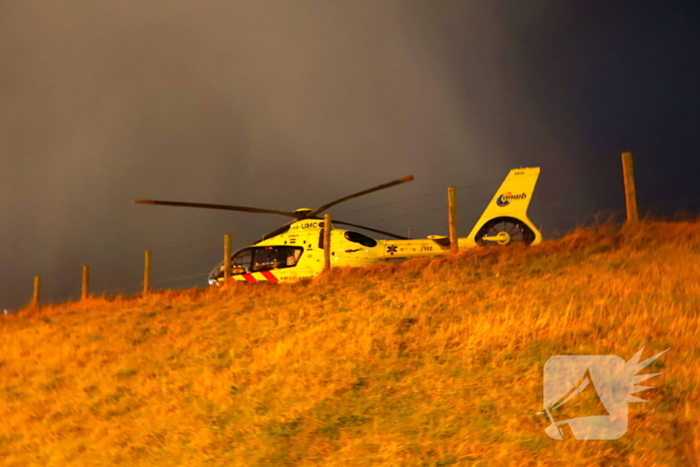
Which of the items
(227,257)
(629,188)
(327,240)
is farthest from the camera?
(227,257)

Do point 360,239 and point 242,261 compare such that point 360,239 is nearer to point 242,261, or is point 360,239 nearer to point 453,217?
point 453,217

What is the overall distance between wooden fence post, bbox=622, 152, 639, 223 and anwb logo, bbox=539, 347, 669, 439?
275 inches

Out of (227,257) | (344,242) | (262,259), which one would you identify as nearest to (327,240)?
(344,242)

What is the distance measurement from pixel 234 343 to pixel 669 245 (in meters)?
9.16

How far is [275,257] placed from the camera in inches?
658

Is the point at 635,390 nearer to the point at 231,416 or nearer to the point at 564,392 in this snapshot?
the point at 564,392

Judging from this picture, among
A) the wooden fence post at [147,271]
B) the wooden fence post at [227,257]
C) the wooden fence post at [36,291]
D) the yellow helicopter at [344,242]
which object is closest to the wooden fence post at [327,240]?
the yellow helicopter at [344,242]

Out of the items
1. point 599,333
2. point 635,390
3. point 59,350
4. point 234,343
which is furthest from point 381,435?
point 59,350

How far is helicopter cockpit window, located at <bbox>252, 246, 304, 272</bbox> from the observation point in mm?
16328

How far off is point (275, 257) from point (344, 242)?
2512mm

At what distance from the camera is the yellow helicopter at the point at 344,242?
13.6 m

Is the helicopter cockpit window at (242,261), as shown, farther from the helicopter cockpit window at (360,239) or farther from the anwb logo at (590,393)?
the anwb logo at (590,393)

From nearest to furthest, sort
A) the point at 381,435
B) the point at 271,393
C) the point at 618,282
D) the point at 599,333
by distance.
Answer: the point at 381,435
the point at 599,333
the point at 271,393
the point at 618,282

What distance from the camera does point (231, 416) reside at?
718 cm
